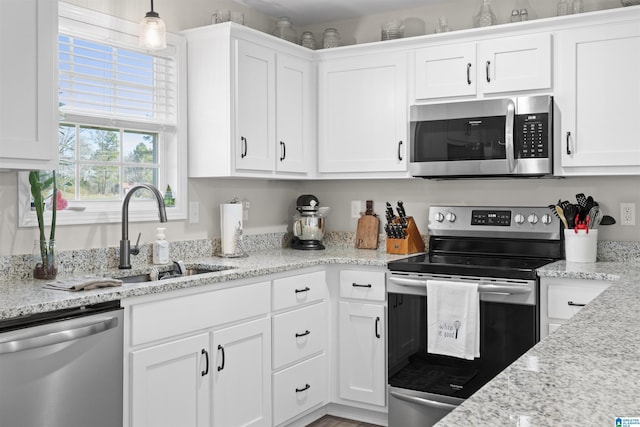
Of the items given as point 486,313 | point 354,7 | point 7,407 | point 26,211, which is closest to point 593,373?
point 7,407

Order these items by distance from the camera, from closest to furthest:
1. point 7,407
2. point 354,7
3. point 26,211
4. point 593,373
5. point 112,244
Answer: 1. point 593,373
2. point 7,407
3. point 26,211
4. point 112,244
5. point 354,7

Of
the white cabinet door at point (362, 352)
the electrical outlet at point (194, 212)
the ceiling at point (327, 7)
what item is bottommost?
the white cabinet door at point (362, 352)

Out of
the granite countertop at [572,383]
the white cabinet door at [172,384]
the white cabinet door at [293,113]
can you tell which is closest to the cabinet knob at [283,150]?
the white cabinet door at [293,113]

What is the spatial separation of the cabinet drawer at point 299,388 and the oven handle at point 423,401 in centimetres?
40

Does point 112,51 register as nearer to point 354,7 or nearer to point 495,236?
point 354,7

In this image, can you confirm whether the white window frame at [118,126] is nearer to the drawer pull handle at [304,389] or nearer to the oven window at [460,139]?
the drawer pull handle at [304,389]

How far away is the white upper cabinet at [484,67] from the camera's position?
133 inches

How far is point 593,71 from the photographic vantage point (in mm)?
3242

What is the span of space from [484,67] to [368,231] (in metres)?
1.21

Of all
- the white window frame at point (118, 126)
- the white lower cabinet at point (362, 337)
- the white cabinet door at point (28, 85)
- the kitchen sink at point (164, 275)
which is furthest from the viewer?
the white lower cabinet at point (362, 337)

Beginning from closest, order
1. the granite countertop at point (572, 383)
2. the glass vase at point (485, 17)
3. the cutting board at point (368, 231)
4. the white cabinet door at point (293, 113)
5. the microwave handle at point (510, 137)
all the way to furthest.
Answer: the granite countertop at point (572, 383)
the microwave handle at point (510, 137)
the glass vase at point (485, 17)
the white cabinet door at point (293, 113)
the cutting board at point (368, 231)

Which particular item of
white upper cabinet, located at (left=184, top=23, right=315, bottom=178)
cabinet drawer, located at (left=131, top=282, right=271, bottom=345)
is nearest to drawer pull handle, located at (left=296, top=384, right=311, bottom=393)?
cabinet drawer, located at (left=131, top=282, right=271, bottom=345)

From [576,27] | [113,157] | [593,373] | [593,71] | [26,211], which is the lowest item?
[593,373]

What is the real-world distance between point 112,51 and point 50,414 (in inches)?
70.9
